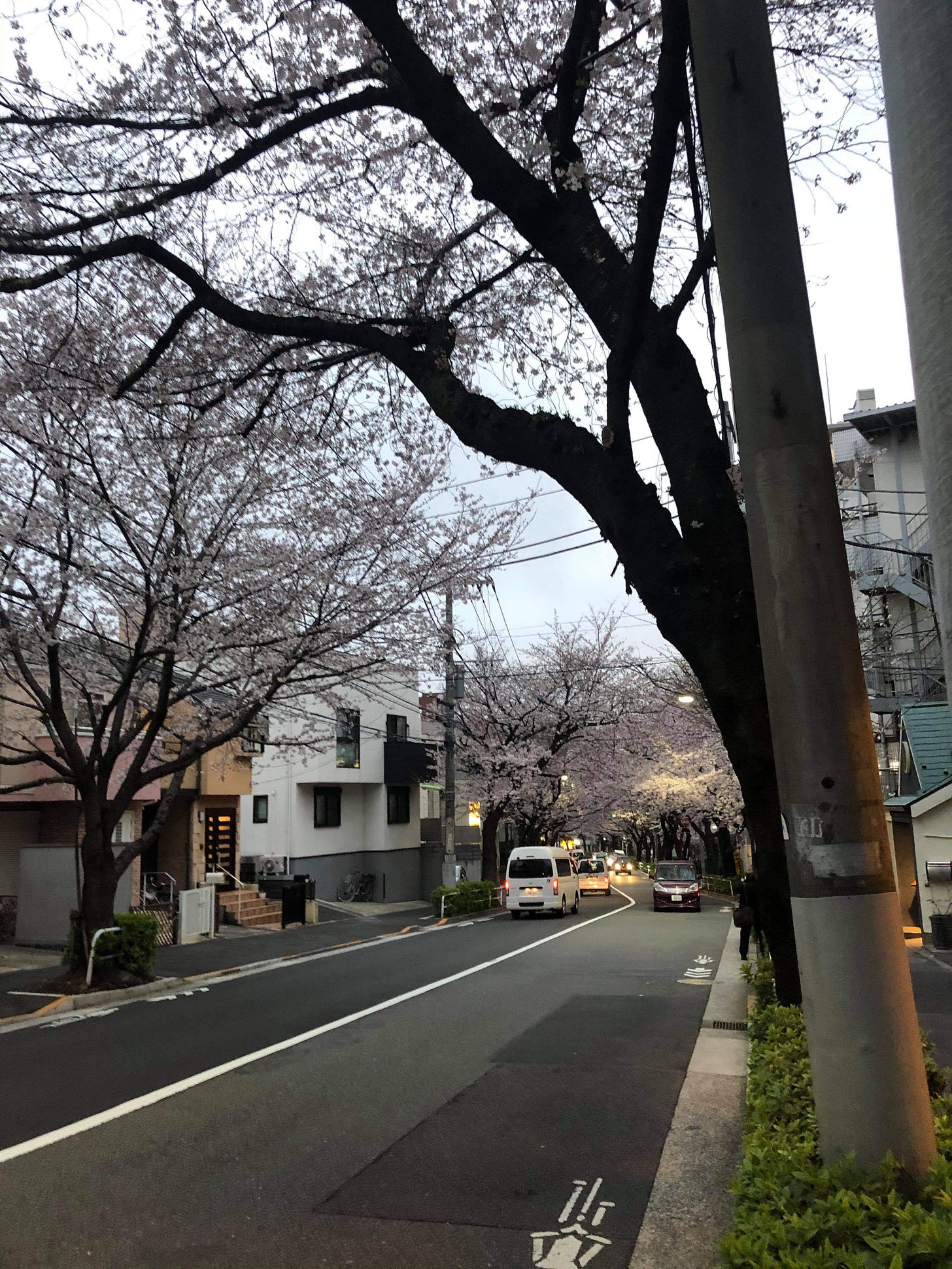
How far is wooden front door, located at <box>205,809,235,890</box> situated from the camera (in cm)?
2881

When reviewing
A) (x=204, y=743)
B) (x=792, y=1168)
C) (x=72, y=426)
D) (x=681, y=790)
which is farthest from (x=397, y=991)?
(x=681, y=790)

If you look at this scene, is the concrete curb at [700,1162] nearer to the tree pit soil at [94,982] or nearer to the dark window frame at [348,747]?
the tree pit soil at [94,982]

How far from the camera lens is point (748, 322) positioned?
147 inches

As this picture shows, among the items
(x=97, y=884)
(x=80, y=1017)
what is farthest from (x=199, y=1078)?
(x=97, y=884)

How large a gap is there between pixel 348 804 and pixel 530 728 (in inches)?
331

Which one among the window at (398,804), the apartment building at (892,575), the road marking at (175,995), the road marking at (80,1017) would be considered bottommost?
the road marking at (175,995)

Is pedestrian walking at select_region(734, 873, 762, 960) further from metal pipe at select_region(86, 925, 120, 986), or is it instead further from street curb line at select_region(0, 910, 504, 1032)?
metal pipe at select_region(86, 925, 120, 986)

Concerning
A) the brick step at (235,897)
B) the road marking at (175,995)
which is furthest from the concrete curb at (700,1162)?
the brick step at (235,897)

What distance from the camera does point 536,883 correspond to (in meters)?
28.4

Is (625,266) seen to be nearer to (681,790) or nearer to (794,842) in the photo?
(794,842)

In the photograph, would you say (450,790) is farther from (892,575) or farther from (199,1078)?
(199,1078)

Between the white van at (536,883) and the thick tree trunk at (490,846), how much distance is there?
3.46 m

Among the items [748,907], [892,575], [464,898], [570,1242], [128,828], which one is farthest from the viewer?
[464,898]

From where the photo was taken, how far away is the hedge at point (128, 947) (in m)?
13.9
